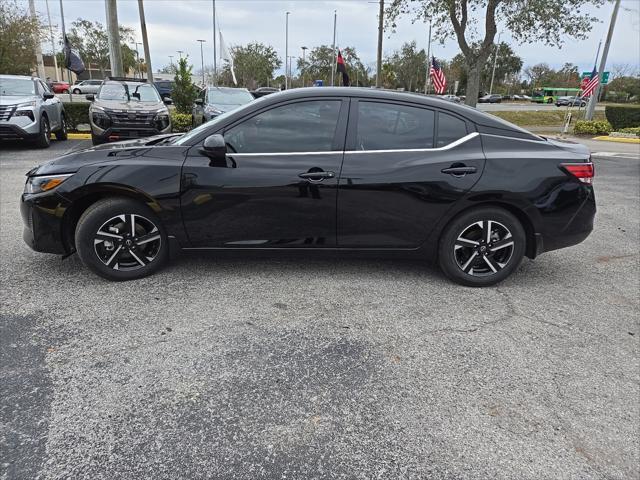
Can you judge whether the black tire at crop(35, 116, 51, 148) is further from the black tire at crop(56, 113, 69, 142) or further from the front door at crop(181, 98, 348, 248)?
the front door at crop(181, 98, 348, 248)

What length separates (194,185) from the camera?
3658mm

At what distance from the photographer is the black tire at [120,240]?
3670mm

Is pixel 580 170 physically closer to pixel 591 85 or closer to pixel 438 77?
pixel 438 77

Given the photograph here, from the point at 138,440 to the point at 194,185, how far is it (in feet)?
6.64

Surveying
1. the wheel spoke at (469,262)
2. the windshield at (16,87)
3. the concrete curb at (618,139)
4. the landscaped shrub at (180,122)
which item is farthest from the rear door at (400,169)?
the concrete curb at (618,139)

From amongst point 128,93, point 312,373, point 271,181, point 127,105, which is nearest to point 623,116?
point 128,93

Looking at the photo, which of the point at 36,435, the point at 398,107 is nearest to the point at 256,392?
the point at 36,435

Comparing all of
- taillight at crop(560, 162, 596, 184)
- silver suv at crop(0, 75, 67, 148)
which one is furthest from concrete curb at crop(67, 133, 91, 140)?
taillight at crop(560, 162, 596, 184)

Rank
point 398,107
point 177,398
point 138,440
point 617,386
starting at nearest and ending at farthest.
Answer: point 138,440 → point 177,398 → point 617,386 → point 398,107

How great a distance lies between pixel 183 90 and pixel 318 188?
14.8 meters

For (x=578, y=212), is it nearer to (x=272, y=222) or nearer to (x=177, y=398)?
(x=272, y=222)

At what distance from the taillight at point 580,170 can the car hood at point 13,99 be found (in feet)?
35.4

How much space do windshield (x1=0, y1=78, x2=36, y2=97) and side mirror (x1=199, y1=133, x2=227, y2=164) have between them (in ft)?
31.2

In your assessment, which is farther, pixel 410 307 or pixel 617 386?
pixel 410 307
